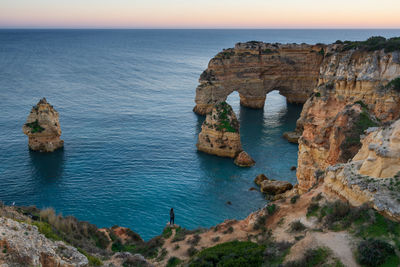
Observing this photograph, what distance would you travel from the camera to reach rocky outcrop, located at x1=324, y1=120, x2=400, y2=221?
1579cm

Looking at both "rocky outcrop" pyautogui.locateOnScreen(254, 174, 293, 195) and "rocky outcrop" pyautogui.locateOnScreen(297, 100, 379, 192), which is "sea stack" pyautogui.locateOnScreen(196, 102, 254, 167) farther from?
"rocky outcrop" pyautogui.locateOnScreen(297, 100, 379, 192)

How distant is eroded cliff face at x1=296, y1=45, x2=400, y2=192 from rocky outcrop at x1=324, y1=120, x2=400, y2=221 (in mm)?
5376

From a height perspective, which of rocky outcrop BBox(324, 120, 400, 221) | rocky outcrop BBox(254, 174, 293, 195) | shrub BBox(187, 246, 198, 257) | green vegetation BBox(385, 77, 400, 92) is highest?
green vegetation BBox(385, 77, 400, 92)

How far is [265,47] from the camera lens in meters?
74.4

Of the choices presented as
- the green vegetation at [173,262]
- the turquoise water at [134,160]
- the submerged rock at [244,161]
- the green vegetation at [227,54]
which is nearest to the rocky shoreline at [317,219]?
the green vegetation at [173,262]

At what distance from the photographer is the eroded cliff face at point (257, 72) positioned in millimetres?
72062

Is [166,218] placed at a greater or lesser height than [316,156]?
lesser

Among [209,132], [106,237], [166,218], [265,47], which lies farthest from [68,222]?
[265,47]

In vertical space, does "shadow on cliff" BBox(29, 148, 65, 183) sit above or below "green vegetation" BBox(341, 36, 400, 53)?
below

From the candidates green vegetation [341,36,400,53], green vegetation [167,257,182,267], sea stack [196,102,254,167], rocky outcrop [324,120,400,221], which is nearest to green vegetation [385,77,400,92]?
green vegetation [341,36,400,53]

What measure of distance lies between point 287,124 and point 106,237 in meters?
49.7

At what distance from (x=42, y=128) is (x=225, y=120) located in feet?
89.5

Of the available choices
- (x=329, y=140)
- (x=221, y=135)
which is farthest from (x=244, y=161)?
(x=329, y=140)

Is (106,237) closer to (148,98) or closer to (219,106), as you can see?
(219,106)
